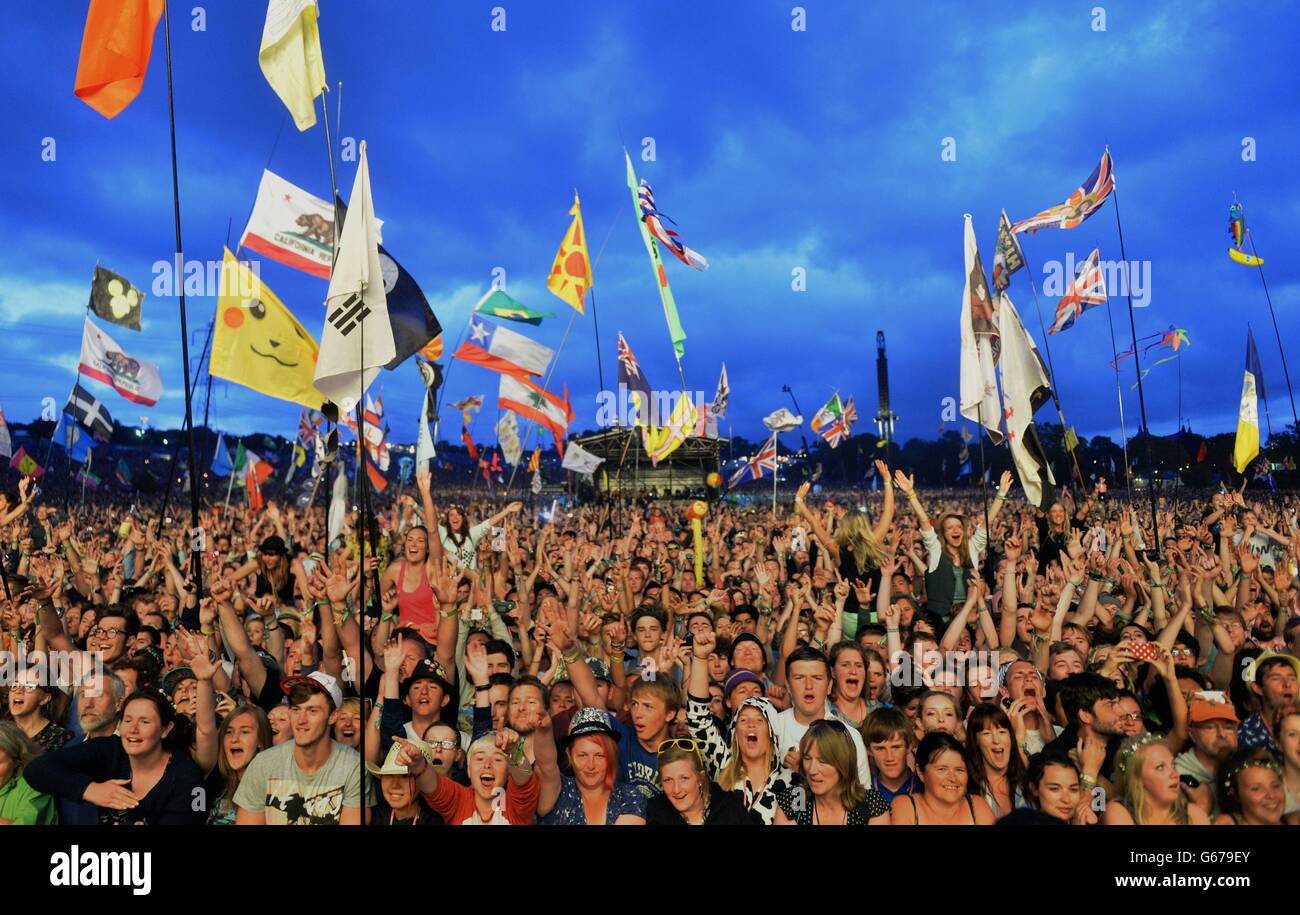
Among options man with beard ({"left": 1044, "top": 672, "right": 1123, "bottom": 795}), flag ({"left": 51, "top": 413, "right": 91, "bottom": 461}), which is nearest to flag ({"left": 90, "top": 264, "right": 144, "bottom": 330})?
flag ({"left": 51, "top": 413, "right": 91, "bottom": 461})

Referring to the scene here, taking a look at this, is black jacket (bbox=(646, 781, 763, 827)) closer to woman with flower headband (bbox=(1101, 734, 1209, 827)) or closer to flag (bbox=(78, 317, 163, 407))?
woman with flower headband (bbox=(1101, 734, 1209, 827))

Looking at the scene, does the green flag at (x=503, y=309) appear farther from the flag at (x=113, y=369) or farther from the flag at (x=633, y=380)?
the flag at (x=113, y=369)

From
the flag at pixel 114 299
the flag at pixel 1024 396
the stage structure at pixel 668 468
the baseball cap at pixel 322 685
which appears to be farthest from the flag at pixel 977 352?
the stage structure at pixel 668 468

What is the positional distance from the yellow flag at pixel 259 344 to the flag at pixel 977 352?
6.64 metres

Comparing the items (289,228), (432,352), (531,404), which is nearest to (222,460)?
(531,404)

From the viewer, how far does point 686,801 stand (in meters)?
3.56

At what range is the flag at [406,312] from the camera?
253 inches

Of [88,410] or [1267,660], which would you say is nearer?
[1267,660]

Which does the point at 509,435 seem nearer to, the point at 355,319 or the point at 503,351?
the point at 503,351

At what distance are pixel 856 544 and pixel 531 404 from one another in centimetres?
808

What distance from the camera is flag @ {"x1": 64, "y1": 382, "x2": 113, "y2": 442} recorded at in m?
12.9

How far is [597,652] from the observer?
6.56 metres
